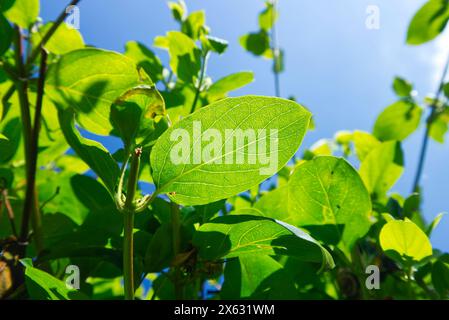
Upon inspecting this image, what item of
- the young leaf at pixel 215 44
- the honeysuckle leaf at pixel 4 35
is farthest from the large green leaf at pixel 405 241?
the honeysuckle leaf at pixel 4 35

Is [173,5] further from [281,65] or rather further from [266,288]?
[266,288]

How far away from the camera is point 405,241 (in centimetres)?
Result: 71

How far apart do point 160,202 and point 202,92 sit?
29 centimetres

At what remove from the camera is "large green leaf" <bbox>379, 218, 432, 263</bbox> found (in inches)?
27.0

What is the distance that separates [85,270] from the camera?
0.86 metres

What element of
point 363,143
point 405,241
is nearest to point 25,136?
point 405,241

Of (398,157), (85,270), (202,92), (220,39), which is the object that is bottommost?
(85,270)

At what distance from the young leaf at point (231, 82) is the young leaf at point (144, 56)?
151 millimetres

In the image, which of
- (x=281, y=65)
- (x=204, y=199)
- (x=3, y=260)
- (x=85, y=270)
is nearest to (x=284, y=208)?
(x=204, y=199)

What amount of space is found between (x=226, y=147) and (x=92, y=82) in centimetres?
36

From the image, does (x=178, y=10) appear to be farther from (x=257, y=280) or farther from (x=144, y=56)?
(x=257, y=280)

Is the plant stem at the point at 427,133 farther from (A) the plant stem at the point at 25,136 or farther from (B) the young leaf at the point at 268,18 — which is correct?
(A) the plant stem at the point at 25,136

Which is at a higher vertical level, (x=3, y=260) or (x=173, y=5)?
(x=173, y=5)

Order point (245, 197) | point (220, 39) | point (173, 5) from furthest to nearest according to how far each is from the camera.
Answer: point (173, 5) < point (245, 197) < point (220, 39)
